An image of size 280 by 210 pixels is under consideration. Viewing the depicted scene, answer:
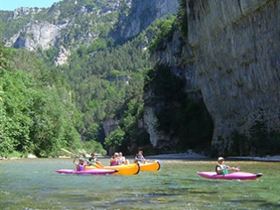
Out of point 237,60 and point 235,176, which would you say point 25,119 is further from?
point 235,176

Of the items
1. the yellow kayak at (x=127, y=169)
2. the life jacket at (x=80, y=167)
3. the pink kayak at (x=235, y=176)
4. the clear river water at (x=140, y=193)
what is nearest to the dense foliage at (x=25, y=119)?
the life jacket at (x=80, y=167)

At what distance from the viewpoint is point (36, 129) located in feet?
229

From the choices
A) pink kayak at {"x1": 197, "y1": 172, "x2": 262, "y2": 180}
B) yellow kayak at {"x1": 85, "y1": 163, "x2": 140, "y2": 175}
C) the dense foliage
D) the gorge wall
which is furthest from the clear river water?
the dense foliage

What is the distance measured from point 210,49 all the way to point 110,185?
38.0m

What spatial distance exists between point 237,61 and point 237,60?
0.43ft

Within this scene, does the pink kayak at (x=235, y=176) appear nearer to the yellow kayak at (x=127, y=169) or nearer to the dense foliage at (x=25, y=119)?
the yellow kayak at (x=127, y=169)

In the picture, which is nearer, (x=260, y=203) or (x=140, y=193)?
(x=260, y=203)

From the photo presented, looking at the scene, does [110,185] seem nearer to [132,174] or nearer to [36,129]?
[132,174]

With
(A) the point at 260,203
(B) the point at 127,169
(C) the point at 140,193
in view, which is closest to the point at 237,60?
(B) the point at 127,169

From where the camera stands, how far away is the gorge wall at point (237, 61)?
49562mm

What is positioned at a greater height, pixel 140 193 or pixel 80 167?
pixel 80 167

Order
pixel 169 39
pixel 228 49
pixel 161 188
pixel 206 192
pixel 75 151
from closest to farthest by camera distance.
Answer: pixel 206 192 < pixel 161 188 < pixel 228 49 < pixel 169 39 < pixel 75 151

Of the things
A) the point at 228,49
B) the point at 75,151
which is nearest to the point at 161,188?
the point at 228,49

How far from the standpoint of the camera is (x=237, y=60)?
182 ft
